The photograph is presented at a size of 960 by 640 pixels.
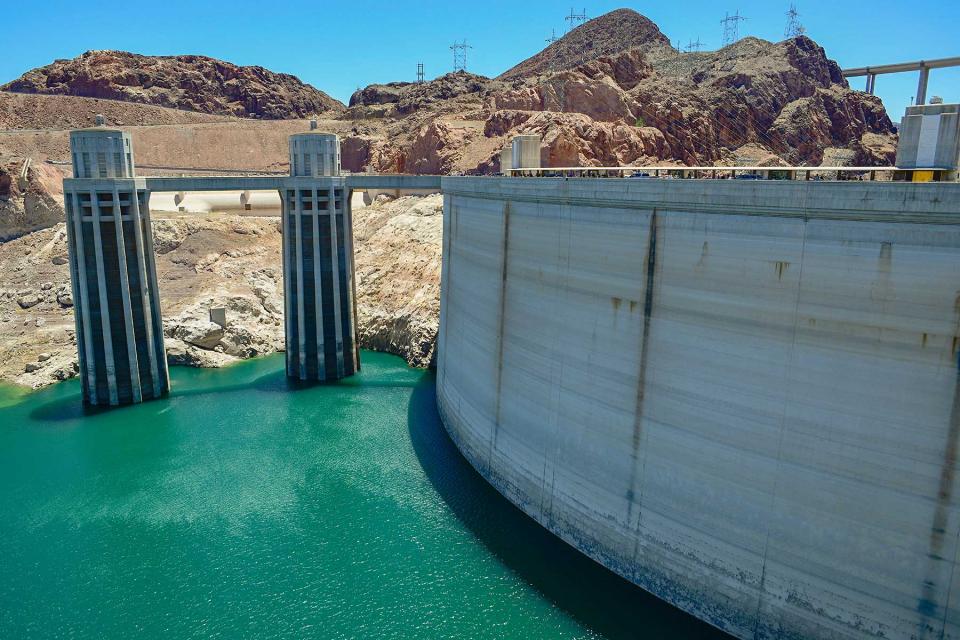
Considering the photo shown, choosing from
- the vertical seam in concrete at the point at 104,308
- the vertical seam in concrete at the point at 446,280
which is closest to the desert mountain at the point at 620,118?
Result: the vertical seam in concrete at the point at 446,280

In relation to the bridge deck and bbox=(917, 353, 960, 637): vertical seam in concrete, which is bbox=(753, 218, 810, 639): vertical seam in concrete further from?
the bridge deck

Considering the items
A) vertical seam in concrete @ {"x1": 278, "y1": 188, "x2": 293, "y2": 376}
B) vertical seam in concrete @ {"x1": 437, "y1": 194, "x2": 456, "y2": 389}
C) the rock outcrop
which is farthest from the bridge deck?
the rock outcrop

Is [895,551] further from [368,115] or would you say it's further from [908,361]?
[368,115]

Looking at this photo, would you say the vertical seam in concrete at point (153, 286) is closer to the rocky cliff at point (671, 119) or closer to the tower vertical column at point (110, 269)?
the tower vertical column at point (110, 269)

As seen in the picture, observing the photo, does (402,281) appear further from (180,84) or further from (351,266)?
(180,84)

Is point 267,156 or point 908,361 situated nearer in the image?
point 908,361

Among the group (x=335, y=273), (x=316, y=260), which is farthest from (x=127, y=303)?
(x=335, y=273)

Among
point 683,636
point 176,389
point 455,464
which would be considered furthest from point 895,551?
point 176,389
